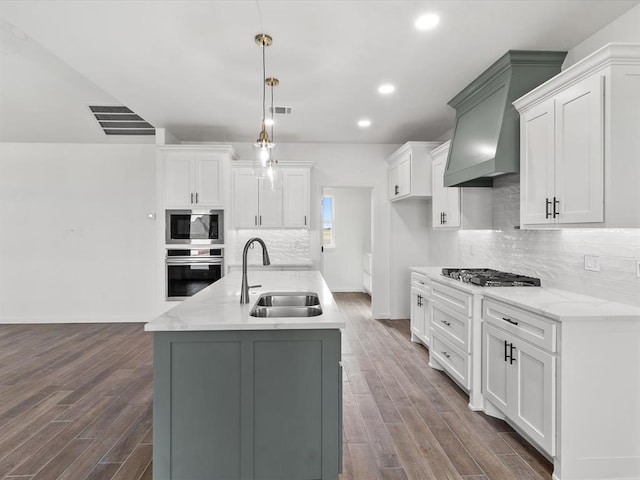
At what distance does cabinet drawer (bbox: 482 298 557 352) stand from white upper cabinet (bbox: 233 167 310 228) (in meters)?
3.16

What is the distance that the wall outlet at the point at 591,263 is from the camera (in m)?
2.38

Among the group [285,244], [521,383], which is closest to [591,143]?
→ [521,383]

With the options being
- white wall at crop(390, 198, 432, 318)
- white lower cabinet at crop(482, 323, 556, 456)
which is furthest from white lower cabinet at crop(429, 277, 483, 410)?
white wall at crop(390, 198, 432, 318)

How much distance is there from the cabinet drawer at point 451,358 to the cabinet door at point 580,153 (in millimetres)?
1368

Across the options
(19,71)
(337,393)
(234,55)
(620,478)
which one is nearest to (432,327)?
(620,478)

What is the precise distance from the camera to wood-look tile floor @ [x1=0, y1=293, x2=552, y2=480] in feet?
6.91

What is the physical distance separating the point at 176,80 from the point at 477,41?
2.64 meters

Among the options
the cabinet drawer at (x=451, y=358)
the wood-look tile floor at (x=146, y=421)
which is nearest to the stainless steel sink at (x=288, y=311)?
the wood-look tile floor at (x=146, y=421)

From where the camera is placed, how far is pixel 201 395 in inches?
→ 70.9

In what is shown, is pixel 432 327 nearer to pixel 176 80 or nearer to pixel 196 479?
pixel 196 479

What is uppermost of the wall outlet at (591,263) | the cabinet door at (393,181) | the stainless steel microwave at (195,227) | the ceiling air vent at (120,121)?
Result: the ceiling air vent at (120,121)

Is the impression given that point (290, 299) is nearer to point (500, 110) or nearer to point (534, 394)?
point (534, 394)

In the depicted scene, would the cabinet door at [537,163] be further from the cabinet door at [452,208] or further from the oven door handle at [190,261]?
the oven door handle at [190,261]

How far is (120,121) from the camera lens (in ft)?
16.8
